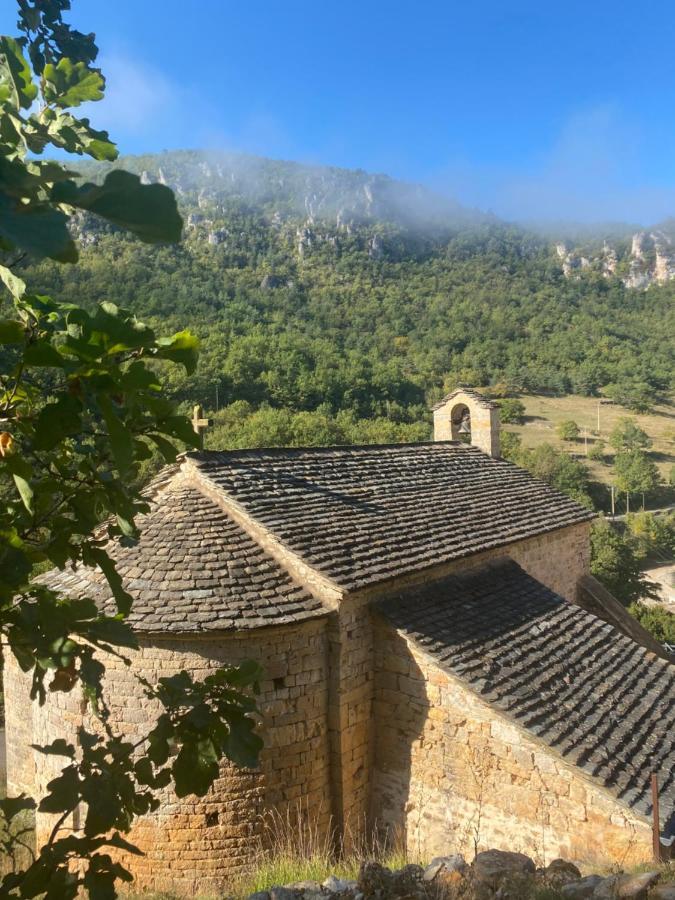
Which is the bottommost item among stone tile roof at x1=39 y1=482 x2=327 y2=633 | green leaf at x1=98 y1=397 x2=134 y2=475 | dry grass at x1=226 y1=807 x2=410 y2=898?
dry grass at x1=226 y1=807 x2=410 y2=898

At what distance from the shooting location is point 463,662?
726 cm

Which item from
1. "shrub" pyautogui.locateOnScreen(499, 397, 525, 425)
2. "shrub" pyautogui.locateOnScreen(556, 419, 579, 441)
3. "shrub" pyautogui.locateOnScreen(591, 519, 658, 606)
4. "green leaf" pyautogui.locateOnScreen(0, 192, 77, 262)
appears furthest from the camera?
"shrub" pyautogui.locateOnScreen(499, 397, 525, 425)

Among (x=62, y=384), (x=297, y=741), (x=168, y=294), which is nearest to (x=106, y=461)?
(x=62, y=384)

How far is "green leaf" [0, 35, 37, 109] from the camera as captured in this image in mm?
1941

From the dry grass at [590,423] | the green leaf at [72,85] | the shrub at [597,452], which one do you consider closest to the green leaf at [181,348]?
the green leaf at [72,85]

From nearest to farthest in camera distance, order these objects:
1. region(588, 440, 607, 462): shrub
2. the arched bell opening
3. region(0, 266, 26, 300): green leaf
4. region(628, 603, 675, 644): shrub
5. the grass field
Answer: region(0, 266, 26, 300): green leaf, the arched bell opening, region(628, 603, 675, 644): shrub, region(588, 440, 607, 462): shrub, the grass field

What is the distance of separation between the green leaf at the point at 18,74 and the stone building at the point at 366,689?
5390 millimetres

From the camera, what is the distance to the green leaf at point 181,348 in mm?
1746

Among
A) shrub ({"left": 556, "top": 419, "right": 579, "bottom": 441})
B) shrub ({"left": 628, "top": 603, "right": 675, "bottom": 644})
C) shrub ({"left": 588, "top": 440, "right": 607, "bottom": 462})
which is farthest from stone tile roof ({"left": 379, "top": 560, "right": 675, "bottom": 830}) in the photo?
shrub ({"left": 556, "top": 419, "right": 579, "bottom": 441})

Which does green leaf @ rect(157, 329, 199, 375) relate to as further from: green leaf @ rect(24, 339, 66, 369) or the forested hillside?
the forested hillside

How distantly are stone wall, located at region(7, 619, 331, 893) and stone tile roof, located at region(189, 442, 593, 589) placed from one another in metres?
1.09

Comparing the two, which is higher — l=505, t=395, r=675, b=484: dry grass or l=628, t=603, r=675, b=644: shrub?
l=505, t=395, r=675, b=484: dry grass

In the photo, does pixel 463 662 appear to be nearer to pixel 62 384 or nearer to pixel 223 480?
pixel 223 480

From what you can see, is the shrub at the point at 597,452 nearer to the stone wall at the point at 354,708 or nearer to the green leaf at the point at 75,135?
the stone wall at the point at 354,708
